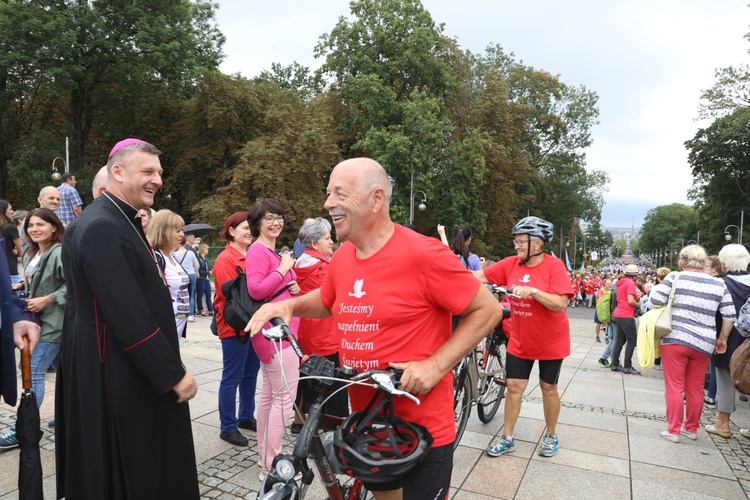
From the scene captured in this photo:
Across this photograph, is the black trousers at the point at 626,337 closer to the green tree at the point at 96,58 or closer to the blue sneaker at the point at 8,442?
the blue sneaker at the point at 8,442

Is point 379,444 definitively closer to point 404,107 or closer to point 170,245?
point 170,245

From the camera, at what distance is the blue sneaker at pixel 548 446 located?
4.39m

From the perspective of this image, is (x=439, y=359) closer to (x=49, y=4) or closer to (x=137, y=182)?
(x=137, y=182)

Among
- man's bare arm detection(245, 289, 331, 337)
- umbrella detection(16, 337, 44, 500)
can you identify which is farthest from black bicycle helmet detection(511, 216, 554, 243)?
umbrella detection(16, 337, 44, 500)

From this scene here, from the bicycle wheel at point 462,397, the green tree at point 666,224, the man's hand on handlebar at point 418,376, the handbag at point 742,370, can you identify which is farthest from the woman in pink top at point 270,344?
the green tree at point 666,224

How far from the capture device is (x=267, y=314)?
7.31ft

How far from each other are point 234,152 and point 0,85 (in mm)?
11444

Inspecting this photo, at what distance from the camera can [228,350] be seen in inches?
169

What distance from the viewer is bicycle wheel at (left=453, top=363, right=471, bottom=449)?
4.52 m

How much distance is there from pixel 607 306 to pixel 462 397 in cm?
759

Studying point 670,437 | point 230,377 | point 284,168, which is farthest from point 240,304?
point 284,168

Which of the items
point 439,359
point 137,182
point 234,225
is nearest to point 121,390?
point 137,182

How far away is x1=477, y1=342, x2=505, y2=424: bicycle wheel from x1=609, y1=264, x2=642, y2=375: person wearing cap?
184 inches

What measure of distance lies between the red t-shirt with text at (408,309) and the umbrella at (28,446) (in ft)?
6.40
